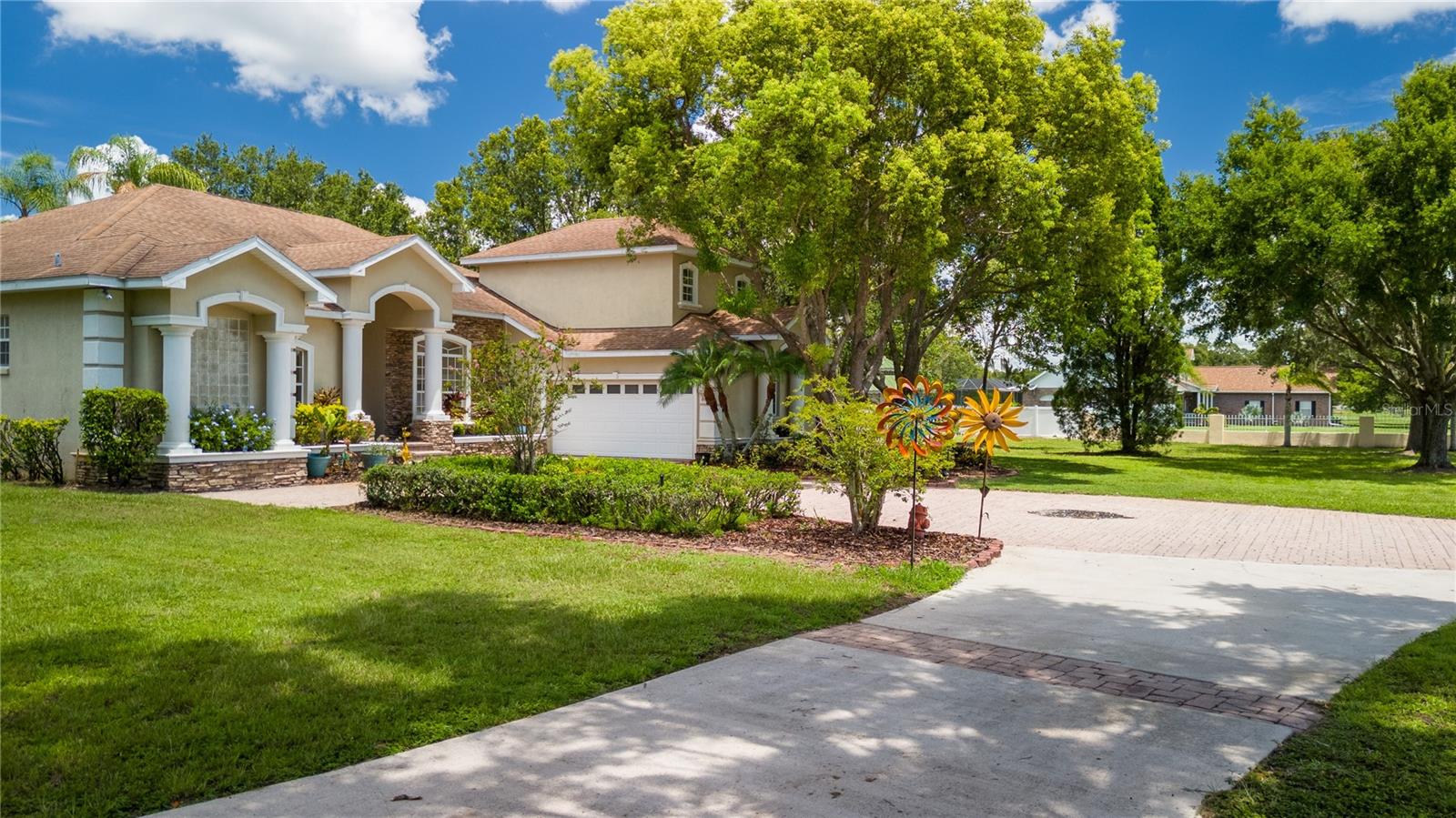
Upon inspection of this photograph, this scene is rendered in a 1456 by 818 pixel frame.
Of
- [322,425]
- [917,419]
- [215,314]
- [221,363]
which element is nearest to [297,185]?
[221,363]

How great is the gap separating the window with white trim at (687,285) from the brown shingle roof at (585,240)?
93 centimetres

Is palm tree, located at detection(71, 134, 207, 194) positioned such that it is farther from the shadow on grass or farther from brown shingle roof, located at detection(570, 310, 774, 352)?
the shadow on grass

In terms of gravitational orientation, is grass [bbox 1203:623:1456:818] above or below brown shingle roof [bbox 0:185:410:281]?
below

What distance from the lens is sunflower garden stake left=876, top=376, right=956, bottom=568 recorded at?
421 inches

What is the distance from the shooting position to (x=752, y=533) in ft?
39.7

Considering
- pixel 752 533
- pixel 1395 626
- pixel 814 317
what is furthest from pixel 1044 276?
pixel 1395 626

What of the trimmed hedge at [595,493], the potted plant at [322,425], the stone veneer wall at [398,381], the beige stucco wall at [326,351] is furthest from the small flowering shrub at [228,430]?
the stone veneer wall at [398,381]

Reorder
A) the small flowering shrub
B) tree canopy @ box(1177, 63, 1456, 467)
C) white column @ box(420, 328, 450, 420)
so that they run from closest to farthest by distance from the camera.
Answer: the small flowering shrub → white column @ box(420, 328, 450, 420) → tree canopy @ box(1177, 63, 1456, 467)

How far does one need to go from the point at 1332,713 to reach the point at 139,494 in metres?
15.5

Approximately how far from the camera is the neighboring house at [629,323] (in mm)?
25500

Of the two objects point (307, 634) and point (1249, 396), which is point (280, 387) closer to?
point (307, 634)

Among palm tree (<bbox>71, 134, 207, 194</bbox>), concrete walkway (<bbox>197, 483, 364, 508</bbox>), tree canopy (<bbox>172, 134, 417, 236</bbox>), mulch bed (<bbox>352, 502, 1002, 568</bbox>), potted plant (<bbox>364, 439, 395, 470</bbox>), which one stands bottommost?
mulch bed (<bbox>352, 502, 1002, 568</bbox>)

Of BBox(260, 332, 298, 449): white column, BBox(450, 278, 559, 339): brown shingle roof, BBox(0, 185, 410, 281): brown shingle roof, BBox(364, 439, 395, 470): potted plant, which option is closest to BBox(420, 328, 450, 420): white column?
BBox(450, 278, 559, 339): brown shingle roof

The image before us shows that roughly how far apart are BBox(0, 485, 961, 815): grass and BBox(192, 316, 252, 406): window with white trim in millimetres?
6661
